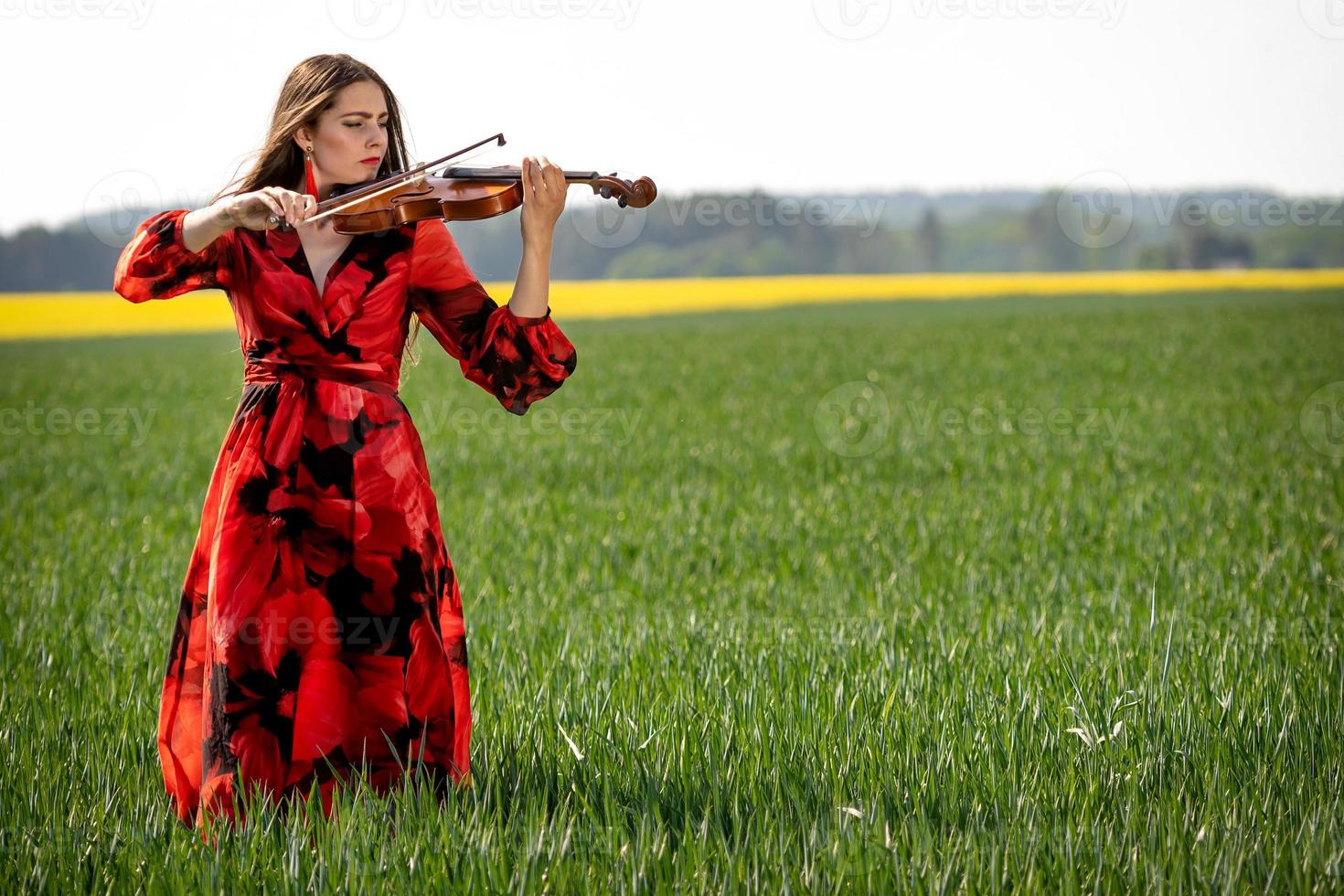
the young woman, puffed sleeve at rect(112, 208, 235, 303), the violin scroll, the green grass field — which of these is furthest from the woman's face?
the green grass field

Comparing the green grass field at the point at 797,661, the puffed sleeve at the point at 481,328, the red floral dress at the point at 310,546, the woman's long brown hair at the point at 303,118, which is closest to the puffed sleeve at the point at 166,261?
the red floral dress at the point at 310,546

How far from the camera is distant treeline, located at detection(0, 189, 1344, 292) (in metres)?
60.5

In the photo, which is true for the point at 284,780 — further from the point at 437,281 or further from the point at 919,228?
the point at 919,228

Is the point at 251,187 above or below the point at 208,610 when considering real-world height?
above

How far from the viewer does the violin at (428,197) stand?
2.86 m

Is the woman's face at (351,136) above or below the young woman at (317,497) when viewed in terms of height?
above

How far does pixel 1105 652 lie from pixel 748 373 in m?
15.1

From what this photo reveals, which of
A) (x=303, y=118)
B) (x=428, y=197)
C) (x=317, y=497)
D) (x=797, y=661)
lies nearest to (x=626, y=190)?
(x=428, y=197)

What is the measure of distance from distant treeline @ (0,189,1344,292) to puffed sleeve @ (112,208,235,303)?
111 feet

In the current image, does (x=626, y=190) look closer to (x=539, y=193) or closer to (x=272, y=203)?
(x=539, y=193)

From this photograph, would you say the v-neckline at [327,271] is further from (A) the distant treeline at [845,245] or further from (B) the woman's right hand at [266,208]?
(A) the distant treeline at [845,245]

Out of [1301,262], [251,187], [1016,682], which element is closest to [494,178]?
[251,187]

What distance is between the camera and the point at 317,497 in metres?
2.87

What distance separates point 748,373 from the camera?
19.5m
